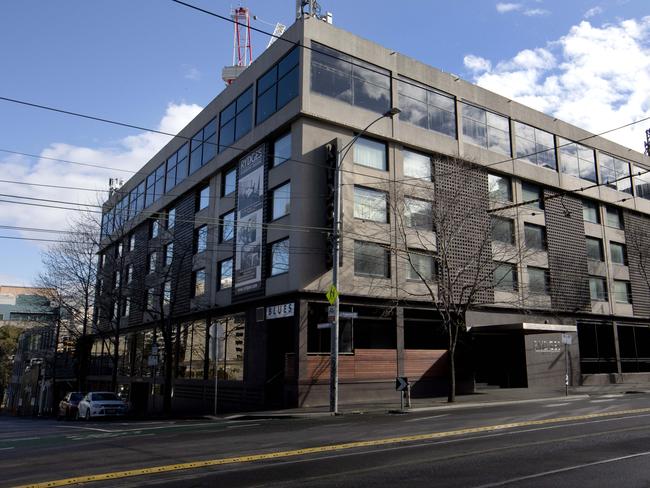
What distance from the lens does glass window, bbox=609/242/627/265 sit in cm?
4047

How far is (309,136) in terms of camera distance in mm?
26312

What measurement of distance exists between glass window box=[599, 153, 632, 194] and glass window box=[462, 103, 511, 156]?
36.7 feet

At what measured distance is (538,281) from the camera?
34531mm

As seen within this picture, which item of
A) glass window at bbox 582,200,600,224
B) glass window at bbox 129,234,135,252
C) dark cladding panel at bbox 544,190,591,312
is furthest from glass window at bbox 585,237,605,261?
glass window at bbox 129,234,135,252

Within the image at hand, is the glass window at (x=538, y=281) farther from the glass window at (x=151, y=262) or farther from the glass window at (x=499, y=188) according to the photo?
the glass window at (x=151, y=262)

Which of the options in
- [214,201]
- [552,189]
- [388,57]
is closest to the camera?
[388,57]

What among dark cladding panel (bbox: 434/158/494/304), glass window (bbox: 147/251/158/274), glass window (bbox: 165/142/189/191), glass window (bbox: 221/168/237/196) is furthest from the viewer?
glass window (bbox: 147/251/158/274)

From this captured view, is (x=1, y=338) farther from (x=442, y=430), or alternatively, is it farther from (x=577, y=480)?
(x=577, y=480)

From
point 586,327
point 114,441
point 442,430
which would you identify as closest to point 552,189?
point 586,327

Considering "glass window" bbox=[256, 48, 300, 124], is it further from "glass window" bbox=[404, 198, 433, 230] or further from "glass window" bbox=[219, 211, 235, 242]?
"glass window" bbox=[404, 198, 433, 230]

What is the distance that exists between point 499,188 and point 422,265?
8.69 m

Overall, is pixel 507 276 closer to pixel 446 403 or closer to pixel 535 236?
pixel 535 236

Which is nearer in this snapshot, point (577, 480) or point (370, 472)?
point (577, 480)

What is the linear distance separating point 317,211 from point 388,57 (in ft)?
32.9
